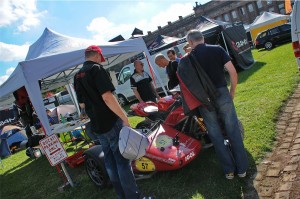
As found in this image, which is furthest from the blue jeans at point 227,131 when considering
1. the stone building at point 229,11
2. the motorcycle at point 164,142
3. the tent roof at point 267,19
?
the stone building at point 229,11

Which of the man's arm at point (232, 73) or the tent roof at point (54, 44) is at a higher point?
the tent roof at point (54, 44)

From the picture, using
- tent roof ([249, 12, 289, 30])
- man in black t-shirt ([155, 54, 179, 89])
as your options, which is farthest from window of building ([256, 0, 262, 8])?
man in black t-shirt ([155, 54, 179, 89])

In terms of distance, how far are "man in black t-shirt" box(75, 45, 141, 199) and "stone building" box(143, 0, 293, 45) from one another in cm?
6427

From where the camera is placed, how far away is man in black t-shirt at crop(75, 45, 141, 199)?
3426mm

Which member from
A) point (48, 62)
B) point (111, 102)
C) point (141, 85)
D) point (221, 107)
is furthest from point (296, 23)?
point (48, 62)

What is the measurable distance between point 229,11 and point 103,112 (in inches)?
2804

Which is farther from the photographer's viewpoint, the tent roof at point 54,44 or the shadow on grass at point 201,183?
the tent roof at point 54,44

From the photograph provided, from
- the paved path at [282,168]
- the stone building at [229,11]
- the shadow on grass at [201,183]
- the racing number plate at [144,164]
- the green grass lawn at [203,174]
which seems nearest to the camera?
the paved path at [282,168]

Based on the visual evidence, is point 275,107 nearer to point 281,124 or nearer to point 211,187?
point 281,124

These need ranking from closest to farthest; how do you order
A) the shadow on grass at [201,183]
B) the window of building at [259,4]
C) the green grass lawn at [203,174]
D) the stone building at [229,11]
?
the shadow on grass at [201,183], the green grass lawn at [203,174], the stone building at [229,11], the window of building at [259,4]

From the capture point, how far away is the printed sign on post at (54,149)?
525 centimetres

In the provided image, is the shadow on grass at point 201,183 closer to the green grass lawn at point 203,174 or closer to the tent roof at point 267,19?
the green grass lawn at point 203,174

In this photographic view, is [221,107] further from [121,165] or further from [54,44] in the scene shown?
[54,44]

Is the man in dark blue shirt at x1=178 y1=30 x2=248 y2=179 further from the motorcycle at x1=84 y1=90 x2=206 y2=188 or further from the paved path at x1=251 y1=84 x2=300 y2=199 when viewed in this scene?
the motorcycle at x1=84 y1=90 x2=206 y2=188
